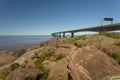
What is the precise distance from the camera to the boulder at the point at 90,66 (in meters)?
8.75

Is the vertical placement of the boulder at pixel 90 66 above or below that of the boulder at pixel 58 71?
above

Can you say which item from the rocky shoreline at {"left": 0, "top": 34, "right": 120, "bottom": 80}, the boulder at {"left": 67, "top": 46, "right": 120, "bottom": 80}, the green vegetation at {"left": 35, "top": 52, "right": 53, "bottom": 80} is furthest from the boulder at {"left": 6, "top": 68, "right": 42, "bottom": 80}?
the boulder at {"left": 67, "top": 46, "right": 120, "bottom": 80}

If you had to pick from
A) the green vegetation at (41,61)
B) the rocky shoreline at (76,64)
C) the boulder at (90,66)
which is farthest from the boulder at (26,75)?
the boulder at (90,66)

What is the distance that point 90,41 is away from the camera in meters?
15.1

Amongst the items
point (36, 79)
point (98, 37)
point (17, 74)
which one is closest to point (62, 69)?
point (36, 79)

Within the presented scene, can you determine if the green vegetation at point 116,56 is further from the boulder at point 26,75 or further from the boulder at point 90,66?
the boulder at point 26,75

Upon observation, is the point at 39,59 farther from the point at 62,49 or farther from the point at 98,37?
the point at 98,37

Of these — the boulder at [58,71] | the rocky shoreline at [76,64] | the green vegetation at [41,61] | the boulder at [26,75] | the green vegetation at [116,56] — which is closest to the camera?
the rocky shoreline at [76,64]

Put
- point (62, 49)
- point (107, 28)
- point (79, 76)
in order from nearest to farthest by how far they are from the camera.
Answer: point (79, 76) → point (62, 49) → point (107, 28)

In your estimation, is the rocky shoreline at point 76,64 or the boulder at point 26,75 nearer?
the rocky shoreline at point 76,64

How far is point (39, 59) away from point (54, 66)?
3.26 meters

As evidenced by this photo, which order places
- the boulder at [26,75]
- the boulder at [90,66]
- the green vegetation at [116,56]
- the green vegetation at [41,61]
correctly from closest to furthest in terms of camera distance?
1. the boulder at [90,66]
2. the green vegetation at [116,56]
3. the boulder at [26,75]
4. the green vegetation at [41,61]

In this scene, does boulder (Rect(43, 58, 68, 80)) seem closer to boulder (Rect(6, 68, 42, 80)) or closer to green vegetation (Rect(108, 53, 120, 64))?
boulder (Rect(6, 68, 42, 80))

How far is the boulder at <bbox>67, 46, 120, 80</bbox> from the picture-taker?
8750 millimetres
